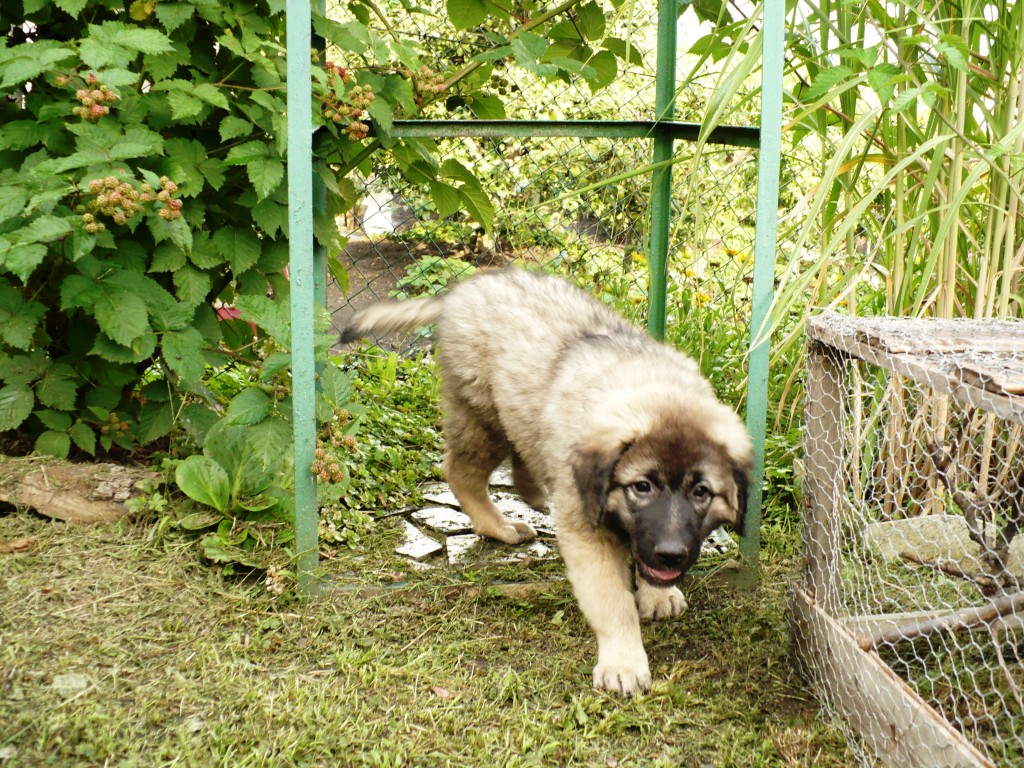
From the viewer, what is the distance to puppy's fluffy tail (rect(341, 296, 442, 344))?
348 cm

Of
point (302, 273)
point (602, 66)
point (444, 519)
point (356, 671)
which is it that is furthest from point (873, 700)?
point (602, 66)

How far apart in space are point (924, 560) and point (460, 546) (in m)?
1.64

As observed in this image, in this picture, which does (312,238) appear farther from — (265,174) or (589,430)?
(589,430)

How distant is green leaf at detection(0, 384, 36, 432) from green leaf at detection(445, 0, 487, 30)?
73.5 inches

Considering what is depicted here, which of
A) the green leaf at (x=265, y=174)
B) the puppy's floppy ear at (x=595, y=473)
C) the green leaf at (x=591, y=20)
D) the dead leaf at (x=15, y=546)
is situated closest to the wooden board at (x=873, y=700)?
the puppy's floppy ear at (x=595, y=473)

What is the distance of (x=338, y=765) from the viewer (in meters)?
2.25

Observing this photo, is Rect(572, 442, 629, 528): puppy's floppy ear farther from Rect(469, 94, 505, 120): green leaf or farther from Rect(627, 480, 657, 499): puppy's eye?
Rect(469, 94, 505, 120): green leaf

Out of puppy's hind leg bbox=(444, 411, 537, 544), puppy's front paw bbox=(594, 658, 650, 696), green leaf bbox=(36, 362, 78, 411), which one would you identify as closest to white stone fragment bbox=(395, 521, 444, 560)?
puppy's hind leg bbox=(444, 411, 537, 544)

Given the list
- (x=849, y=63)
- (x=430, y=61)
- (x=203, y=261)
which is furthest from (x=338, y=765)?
(x=430, y=61)

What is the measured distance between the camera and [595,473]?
257cm

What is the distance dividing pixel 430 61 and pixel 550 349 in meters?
1.76

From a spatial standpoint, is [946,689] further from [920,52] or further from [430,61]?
[430,61]

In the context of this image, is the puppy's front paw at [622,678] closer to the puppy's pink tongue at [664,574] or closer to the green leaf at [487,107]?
the puppy's pink tongue at [664,574]

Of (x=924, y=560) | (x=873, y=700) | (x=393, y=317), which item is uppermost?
(x=393, y=317)
